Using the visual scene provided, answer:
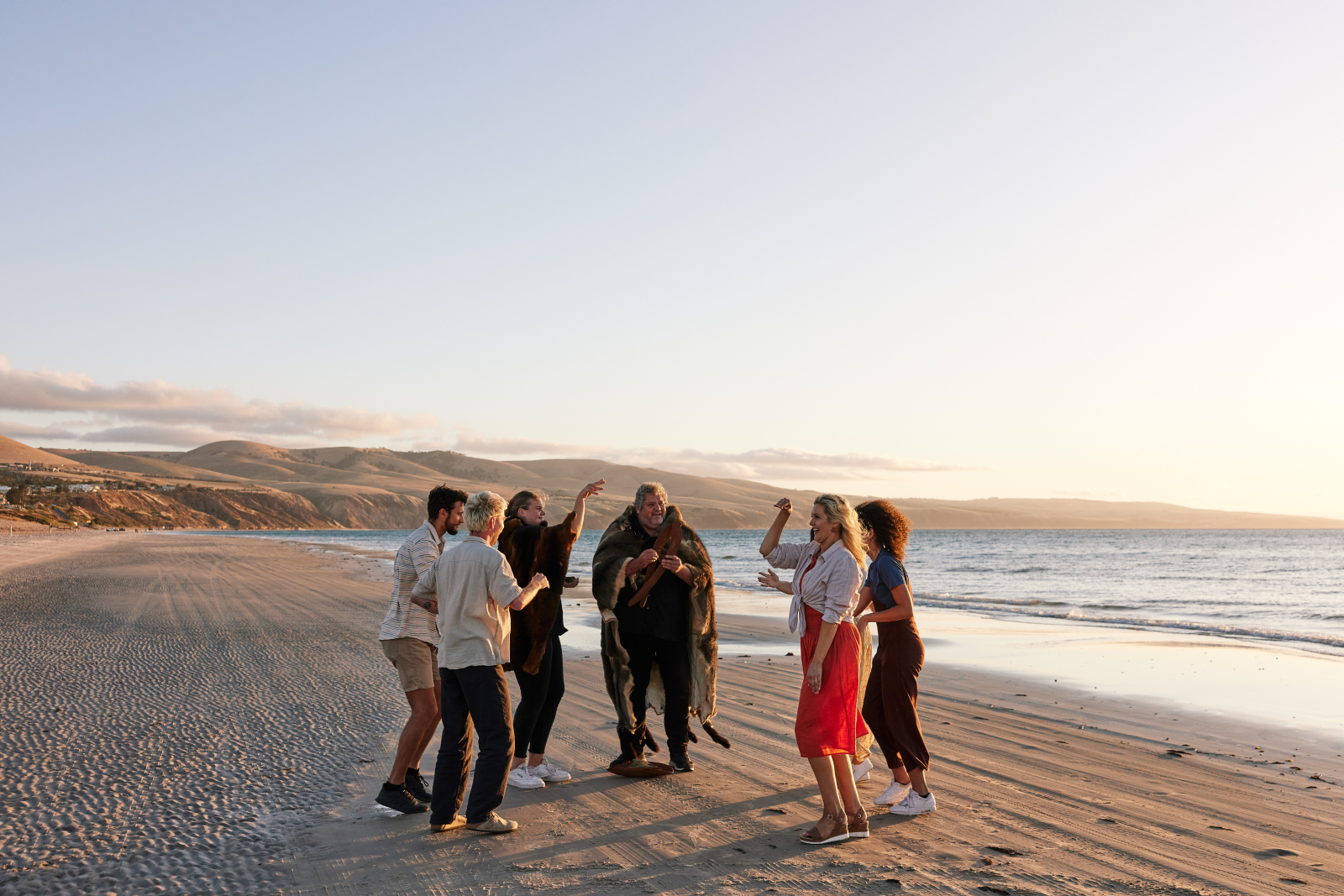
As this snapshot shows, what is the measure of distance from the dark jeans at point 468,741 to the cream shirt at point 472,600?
0.09 meters

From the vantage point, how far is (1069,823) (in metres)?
5.17

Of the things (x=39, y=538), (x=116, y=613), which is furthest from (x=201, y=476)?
(x=116, y=613)

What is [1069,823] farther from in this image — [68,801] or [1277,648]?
[1277,648]

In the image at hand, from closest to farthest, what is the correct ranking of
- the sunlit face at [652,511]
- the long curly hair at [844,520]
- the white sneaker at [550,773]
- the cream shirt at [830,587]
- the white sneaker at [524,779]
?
1. the cream shirt at [830,587]
2. the long curly hair at [844,520]
3. the white sneaker at [524,779]
4. the white sneaker at [550,773]
5. the sunlit face at [652,511]

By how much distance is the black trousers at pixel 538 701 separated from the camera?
5.81 meters

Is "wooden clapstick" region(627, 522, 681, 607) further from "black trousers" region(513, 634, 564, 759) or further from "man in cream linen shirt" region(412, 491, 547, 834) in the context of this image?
"man in cream linen shirt" region(412, 491, 547, 834)

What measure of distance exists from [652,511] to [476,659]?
5.91 feet

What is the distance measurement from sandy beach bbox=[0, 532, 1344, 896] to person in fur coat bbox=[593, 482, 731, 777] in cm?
40

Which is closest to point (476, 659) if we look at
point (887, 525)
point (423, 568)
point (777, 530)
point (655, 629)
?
point (423, 568)

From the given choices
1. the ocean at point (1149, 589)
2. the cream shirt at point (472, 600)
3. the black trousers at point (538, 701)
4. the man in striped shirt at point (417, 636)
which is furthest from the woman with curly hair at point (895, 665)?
the ocean at point (1149, 589)

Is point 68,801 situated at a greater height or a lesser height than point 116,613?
greater

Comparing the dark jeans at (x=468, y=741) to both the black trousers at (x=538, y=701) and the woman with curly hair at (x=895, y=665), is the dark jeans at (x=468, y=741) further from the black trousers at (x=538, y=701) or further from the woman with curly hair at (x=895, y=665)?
the woman with curly hair at (x=895, y=665)

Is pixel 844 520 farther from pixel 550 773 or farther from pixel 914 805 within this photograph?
pixel 550 773

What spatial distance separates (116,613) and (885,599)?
15498 mm
